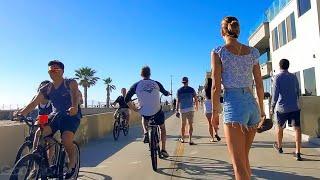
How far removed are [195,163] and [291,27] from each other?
55.8 ft

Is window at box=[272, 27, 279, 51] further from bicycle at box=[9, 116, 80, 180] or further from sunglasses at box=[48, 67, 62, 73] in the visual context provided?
bicycle at box=[9, 116, 80, 180]

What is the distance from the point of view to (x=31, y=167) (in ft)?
17.8

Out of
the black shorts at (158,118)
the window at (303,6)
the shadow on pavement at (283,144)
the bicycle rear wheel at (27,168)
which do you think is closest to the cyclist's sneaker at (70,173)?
the bicycle rear wheel at (27,168)

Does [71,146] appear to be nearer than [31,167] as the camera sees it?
No

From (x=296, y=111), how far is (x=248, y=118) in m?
4.70

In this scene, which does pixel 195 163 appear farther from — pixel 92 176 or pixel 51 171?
pixel 51 171

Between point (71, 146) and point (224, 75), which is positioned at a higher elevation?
point (224, 75)

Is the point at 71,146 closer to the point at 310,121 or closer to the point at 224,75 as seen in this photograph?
the point at 224,75

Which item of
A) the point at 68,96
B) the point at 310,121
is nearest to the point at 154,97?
the point at 68,96

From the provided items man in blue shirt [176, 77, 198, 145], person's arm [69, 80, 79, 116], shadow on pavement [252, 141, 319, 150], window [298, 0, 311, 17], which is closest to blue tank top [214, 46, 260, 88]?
person's arm [69, 80, 79, 116]

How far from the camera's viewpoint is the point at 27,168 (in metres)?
5.36

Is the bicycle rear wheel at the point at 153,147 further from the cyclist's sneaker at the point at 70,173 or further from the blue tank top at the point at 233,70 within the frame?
the blue tank top at the point at 233,70

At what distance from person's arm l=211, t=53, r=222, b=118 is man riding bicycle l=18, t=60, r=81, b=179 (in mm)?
2688

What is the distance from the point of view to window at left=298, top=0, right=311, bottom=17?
20.0 meters
